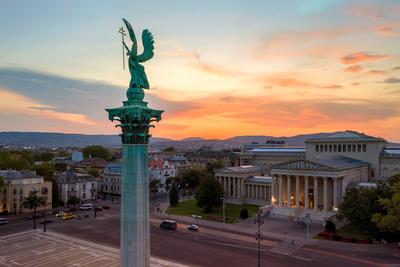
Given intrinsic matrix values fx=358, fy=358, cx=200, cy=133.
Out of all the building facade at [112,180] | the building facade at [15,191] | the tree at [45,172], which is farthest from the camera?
the building facade at [112,180]

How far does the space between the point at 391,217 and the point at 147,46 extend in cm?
5246

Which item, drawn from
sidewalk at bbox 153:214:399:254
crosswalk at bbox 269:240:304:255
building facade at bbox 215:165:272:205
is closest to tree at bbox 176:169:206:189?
building facade at bbox 215:165:272:205

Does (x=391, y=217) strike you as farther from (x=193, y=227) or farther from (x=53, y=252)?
(x=53, y=252)

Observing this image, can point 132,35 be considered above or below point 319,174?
above

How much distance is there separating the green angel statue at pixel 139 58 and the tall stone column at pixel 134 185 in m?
1.71

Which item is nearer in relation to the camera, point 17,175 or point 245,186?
point 17,175

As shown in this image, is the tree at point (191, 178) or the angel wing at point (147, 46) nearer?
the angel wing at point (147, 46)

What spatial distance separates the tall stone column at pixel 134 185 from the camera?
24.4 m

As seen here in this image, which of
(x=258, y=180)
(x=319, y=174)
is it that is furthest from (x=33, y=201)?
(x=319, y=174)

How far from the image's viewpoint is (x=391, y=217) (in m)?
59.4

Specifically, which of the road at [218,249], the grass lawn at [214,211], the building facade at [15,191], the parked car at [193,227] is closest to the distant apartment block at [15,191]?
the building facade at [15,191]

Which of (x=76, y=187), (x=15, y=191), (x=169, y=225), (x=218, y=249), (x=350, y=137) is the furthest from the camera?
(x=350, y=137)

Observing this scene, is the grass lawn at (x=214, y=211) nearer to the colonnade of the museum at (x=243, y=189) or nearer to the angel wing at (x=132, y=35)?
the colonnade of the museum at (x=243, y=189)

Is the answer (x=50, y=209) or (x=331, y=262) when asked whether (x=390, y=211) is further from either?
(x=50, y=209)
